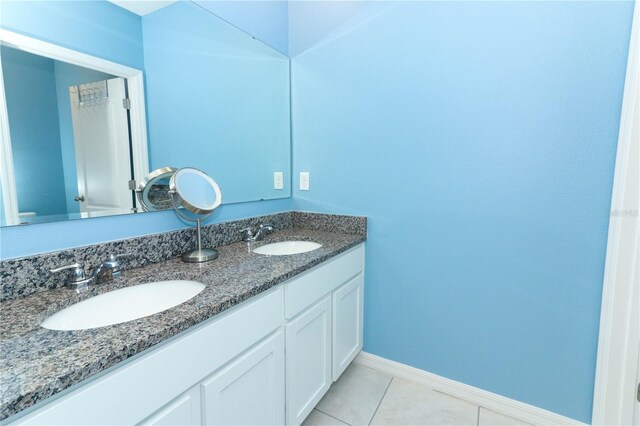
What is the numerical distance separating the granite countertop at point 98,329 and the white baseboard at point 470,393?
95 centimetres

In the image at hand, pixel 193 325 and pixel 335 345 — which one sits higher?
pixel 193 325

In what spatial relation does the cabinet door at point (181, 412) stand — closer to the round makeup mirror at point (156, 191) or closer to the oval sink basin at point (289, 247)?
the round makeup mirror at point (156, 191)

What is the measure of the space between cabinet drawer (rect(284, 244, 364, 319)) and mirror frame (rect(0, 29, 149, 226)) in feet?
2.49

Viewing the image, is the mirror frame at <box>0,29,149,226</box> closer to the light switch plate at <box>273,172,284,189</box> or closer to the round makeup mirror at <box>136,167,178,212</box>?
the round makeup mirror at <box>136,167,178,212</box>

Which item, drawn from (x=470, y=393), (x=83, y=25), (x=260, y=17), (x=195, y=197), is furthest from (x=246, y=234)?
(x=470, y=393)

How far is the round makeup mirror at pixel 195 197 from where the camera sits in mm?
1245

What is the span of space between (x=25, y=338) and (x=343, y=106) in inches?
63.7

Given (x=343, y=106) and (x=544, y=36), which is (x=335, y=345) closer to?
(x=343, y=106)

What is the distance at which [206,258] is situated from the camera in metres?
1.24

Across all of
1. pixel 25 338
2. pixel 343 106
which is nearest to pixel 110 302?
pixel 25 338

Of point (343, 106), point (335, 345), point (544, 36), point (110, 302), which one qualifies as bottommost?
point (335, 345)

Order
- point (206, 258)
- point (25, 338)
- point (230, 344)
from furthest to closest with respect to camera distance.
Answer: point (206, 258), point (230, 344), point (25, 338)

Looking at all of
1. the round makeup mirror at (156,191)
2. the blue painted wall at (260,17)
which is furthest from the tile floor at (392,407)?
the blue painted wall at (260,17)

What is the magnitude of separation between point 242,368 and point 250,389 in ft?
0.34
